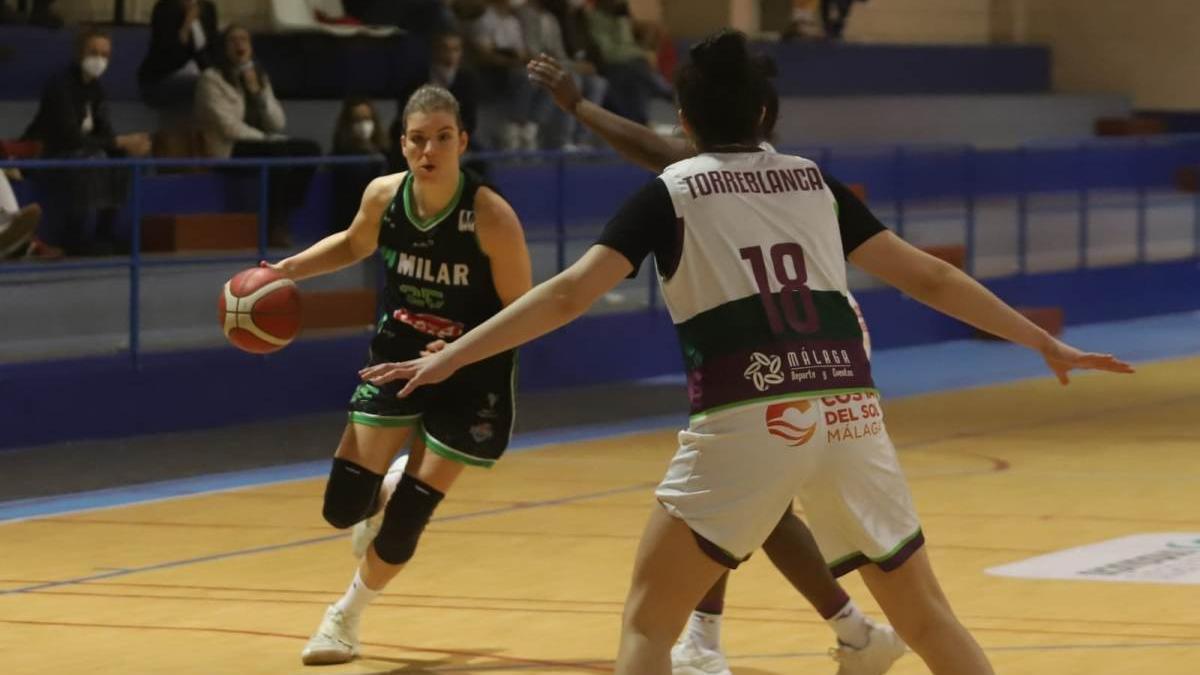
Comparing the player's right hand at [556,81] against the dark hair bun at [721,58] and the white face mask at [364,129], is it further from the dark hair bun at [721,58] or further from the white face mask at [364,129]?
the white face mask at [364,129]

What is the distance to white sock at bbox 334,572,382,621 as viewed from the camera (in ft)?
24.0

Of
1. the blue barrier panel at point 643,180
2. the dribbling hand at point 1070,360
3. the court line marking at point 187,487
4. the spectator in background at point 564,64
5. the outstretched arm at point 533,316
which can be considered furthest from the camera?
the spectator in background at point 564,64

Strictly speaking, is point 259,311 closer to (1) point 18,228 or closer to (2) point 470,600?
(2) point 470,600

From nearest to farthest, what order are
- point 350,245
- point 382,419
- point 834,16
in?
point 382,419
point 350,245
point 834,16

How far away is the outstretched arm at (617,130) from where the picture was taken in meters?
6.79

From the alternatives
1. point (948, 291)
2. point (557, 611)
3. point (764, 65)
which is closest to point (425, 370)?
point (764, 65)

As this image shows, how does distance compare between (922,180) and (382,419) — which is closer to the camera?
(382,419)

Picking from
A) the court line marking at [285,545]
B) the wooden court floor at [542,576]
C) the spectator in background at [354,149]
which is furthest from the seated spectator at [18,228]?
the court line marking at [285,545]

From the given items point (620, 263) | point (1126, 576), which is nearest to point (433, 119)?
point (620, 263)

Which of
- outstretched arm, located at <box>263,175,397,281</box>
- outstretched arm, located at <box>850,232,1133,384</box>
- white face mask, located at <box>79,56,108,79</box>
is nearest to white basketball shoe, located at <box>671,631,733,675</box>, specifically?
outstretched arm, located at <box>263,175,397,281</box>

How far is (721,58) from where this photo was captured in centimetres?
496

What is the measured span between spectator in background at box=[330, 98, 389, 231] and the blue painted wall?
88 centimetres

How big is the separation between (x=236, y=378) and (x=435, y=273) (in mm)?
6362

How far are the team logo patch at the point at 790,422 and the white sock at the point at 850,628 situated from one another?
1929mm
